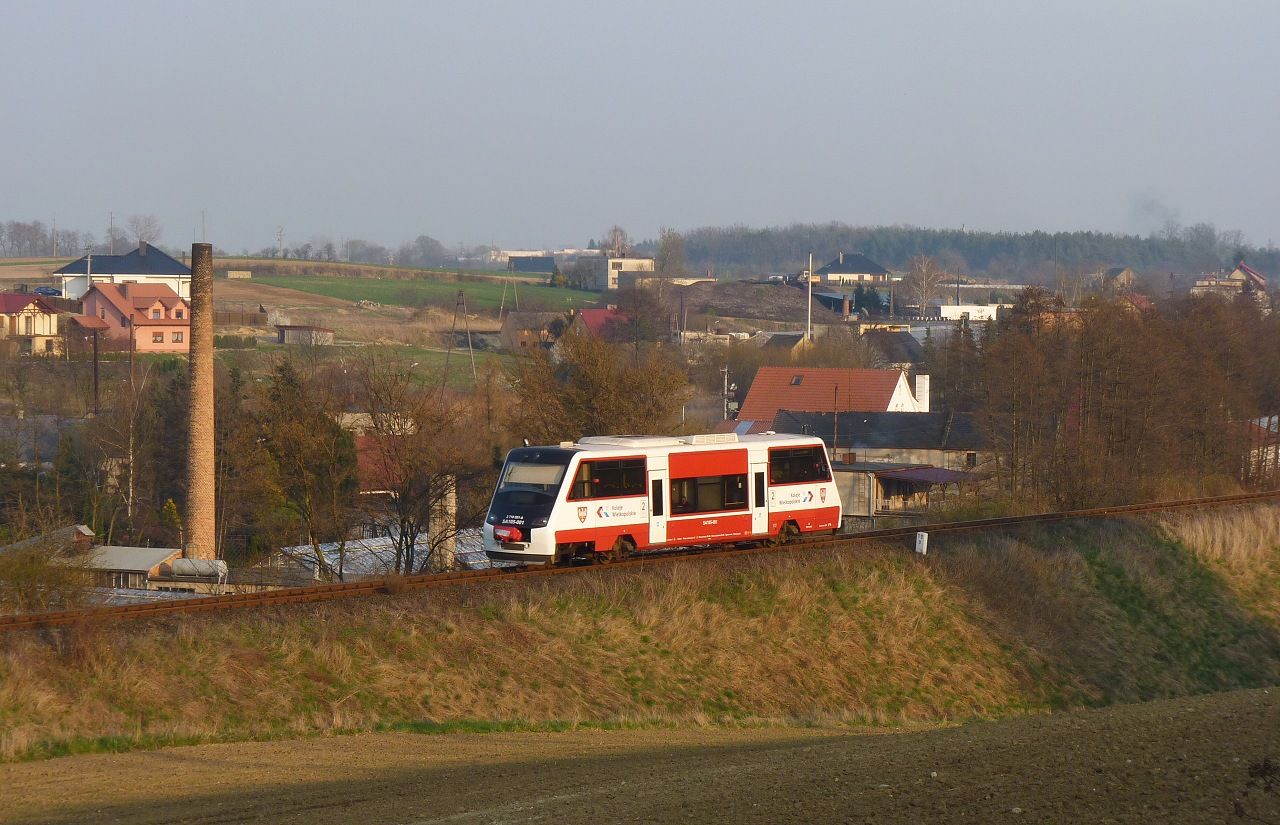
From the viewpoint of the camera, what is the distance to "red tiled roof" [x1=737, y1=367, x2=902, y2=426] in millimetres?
67312

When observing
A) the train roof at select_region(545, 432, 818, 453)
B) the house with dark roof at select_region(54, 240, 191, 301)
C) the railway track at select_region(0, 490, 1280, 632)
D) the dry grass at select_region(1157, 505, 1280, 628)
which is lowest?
the dry grass at select_region(1157, 505, 1280, 628)

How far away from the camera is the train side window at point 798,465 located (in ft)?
90.4

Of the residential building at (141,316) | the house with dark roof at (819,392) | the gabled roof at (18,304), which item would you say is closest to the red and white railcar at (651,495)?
the house with dark roof at (819,392)

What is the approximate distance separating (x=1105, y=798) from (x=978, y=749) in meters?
2.85

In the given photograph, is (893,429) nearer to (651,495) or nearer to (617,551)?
(651,495)

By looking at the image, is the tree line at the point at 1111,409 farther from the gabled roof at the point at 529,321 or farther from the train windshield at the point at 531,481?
the gabled roof at the point at 529,321

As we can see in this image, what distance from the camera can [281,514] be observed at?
4700cm

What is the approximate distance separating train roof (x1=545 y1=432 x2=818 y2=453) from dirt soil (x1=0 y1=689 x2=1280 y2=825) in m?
7.92

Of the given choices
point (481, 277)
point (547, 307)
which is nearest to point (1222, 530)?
point (547, 307)

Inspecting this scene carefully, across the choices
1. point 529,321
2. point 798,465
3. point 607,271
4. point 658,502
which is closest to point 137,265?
point 529,321

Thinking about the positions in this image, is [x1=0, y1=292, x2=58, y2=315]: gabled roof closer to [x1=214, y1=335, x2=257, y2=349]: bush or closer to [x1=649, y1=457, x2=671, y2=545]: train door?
[x1=214, y1=335, x2=257, y2=349]: bush

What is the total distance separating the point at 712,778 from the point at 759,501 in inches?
541

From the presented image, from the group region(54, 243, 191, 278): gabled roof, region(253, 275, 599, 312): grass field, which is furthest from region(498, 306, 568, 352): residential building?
region(54, 243, 191, 278): gabled roof

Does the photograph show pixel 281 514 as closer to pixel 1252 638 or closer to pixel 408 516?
pixel 408 516
